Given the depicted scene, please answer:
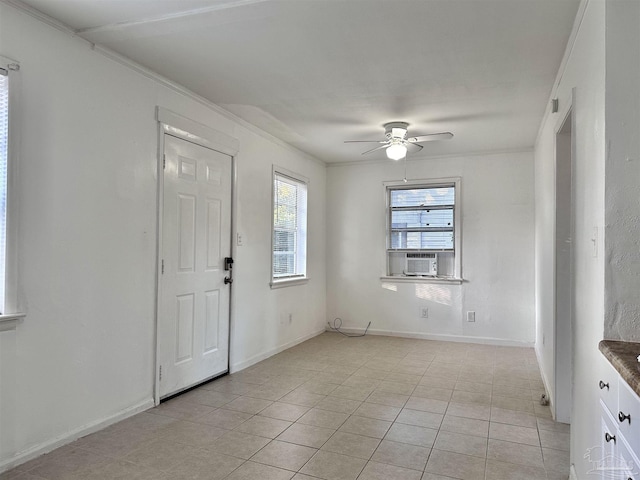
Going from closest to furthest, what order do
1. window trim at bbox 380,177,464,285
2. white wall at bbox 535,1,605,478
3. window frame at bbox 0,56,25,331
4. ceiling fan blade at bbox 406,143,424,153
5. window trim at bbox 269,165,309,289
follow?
1. white wall at bbox 535,1,605,478
2. window frame at bbox 0,56,25,331
3. ceiling fan blade at bbox 406,143,424,153
4. window trim at bbox 269,165,309,289
5. window trim at bbox 380,177,464,285

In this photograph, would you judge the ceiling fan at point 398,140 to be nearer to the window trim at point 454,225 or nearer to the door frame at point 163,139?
the window trim at point 454,225

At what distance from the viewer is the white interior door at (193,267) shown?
11.0 ft

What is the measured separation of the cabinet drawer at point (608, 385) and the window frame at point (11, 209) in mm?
2688

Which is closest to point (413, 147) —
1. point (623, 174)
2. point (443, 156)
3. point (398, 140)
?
point (398, 140)

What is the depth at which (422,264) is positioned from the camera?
5797 millimetres

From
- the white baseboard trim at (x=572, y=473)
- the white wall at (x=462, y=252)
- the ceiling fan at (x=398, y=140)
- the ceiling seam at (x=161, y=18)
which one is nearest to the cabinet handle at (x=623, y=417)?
the white baseboard trim at (x=572, y=473)

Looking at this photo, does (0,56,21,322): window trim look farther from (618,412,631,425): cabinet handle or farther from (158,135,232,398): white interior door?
(618,412,631,425): cabinet handle

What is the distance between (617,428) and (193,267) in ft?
9.90

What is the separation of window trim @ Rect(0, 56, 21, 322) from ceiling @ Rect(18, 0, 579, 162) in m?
0.43

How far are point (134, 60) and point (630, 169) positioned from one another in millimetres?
2935

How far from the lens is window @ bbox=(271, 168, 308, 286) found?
16.6 feet

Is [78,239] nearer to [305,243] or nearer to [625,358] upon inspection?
[625,358]

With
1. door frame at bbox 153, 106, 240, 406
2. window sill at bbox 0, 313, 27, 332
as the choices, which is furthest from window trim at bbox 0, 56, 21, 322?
door frame at bbox 153, 106, 240, 406

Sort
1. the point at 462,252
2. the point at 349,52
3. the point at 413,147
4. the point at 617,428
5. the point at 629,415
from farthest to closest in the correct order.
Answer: the point at 462,252 < the point at 413,147 < the point at 349,52 < the point at 617,428 < the point at 629,415
